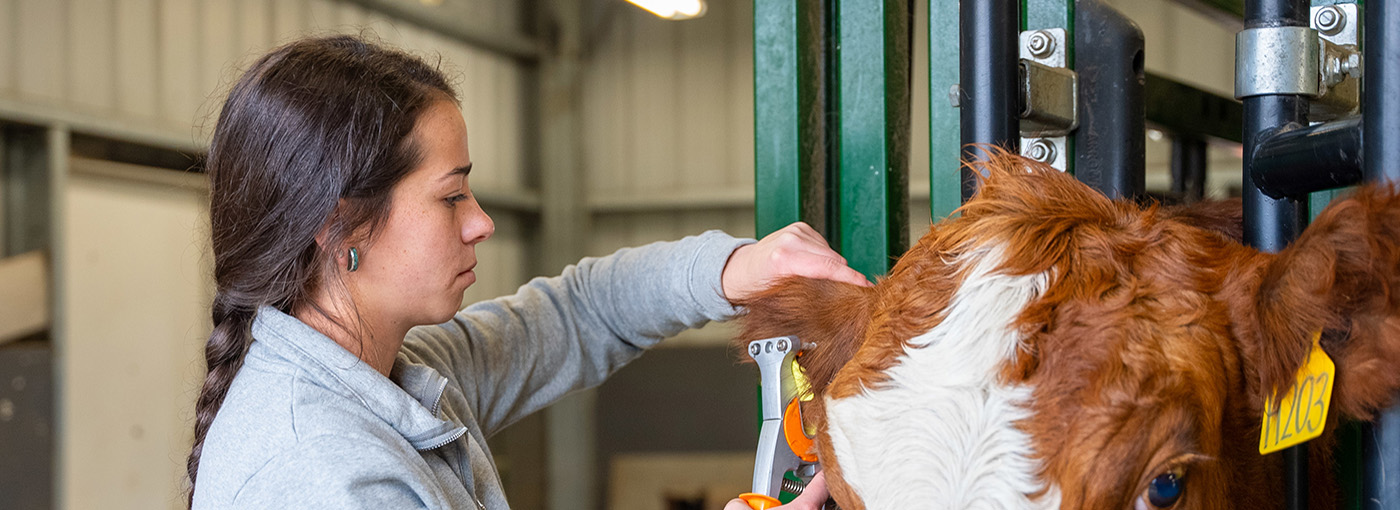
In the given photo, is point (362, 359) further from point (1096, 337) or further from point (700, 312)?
point (1096, 337)

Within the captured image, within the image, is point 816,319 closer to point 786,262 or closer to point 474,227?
point 786,262

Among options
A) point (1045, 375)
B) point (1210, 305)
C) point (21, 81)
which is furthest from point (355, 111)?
point (21, 81)

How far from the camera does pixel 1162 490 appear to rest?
0.92 meters

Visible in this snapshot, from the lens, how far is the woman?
121 centimetres

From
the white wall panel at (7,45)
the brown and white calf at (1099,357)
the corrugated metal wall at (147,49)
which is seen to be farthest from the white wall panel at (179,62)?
the brown and white calf at (1099,357)

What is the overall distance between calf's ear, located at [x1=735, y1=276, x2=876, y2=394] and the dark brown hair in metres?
0.46

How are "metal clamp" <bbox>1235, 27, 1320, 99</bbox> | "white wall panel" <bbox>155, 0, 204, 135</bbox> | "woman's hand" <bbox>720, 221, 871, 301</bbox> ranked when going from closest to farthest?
"metal clamp" <bbox>1235, 27, 1320, 99</bbox>, "woman's hand" <bbox>720, 221, 871, 301</bbox>, "white wall panel" <bbox>155, 0, 204, 135</bbox>

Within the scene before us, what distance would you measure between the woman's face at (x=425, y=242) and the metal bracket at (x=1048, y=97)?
0.68 metres

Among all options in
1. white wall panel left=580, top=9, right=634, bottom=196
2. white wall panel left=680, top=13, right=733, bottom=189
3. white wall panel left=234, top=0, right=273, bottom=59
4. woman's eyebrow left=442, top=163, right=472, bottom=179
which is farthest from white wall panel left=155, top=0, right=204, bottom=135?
woman's eyebrow left=442, top=163, right=472, bottom=179

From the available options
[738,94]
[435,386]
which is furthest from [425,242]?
[738,94]

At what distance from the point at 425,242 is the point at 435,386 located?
20cm

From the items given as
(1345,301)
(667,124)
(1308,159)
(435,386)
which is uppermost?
(667,124)

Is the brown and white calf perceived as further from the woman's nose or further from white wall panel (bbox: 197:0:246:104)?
white wall panel (bbox: 197:0:246:104)

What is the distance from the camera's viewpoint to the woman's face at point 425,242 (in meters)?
1.36
